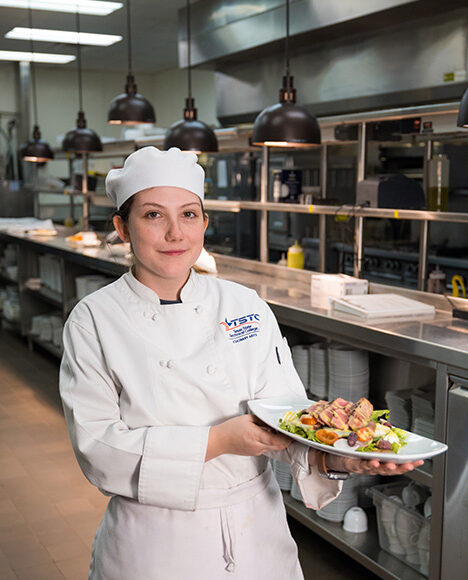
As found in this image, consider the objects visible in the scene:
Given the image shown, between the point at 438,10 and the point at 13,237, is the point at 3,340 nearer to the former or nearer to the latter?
the point at 13,237

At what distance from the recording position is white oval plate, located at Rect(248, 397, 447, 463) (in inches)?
50.3

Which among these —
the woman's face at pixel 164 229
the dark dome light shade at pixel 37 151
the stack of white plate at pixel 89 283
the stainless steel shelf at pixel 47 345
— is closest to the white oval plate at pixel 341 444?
the woman's face at pixel 164 229

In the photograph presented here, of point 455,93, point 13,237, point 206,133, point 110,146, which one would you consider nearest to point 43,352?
point 13,237

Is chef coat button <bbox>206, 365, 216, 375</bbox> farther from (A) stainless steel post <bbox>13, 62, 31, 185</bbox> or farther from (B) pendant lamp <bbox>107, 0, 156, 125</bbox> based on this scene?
(A) stainless steel post <bbox>13, 62, 31, 185</bbox>

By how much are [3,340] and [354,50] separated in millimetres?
4421

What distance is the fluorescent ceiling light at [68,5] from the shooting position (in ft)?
19.7

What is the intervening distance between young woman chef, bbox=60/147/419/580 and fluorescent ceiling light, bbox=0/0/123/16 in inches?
205

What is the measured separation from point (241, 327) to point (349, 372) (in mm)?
1647

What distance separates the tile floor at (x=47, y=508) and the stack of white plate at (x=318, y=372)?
66cm

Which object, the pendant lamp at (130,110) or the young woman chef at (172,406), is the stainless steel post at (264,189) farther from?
the young woman chef at (172,406)

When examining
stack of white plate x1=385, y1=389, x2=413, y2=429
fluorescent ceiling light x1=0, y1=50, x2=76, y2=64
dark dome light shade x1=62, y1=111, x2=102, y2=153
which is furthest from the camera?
fluorescent ceiling light x1=0, y1=50, x2=76, y2=64

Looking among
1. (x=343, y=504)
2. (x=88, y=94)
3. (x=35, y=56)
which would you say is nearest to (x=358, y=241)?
(x=343, y=504)

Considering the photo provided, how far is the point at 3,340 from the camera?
279 inches

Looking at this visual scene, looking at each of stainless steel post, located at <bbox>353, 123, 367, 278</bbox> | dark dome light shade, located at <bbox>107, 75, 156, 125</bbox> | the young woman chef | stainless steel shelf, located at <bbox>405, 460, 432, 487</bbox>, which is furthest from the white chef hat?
dark dome light shade, located at <bbox>107, 75, 156, 125</bbox>
